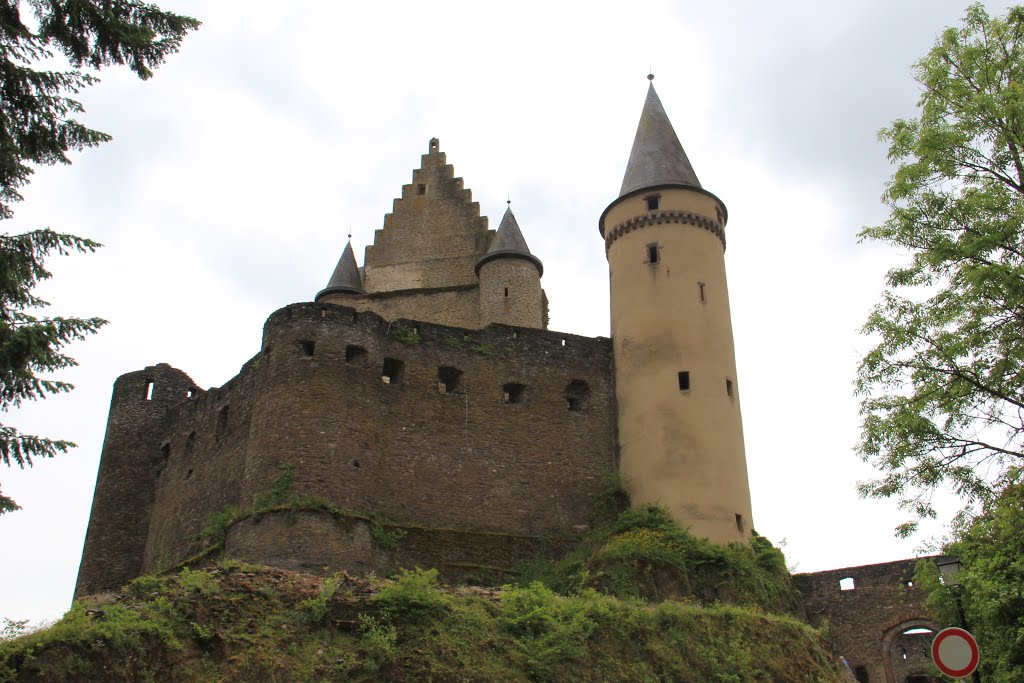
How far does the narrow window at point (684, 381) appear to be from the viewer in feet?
95.1

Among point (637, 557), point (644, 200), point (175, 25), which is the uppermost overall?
point (644, 200)

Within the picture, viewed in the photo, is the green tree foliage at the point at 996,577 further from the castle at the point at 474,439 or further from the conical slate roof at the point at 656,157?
the conical slate roof at the point at 656,157

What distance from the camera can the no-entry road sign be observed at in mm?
12680

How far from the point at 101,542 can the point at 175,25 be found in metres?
19.6

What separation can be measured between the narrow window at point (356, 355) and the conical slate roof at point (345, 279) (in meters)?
10.6

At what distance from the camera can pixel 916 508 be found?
17984 millimetres

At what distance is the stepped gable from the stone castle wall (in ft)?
27.1

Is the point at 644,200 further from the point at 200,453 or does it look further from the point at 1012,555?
the point at 1012,555

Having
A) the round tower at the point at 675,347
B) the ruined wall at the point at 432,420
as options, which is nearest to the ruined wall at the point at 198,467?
the ruined wall at the point at 432,420

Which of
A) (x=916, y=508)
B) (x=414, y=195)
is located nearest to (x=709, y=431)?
(x=916, y=508)

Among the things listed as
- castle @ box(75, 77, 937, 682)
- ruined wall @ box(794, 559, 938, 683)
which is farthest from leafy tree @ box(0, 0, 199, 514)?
ruined wall @ box(794, 559, 938, 683)

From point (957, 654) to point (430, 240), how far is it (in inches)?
1115

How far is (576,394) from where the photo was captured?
30.2 meters

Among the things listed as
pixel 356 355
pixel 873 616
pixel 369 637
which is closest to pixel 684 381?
pixel 356 355
